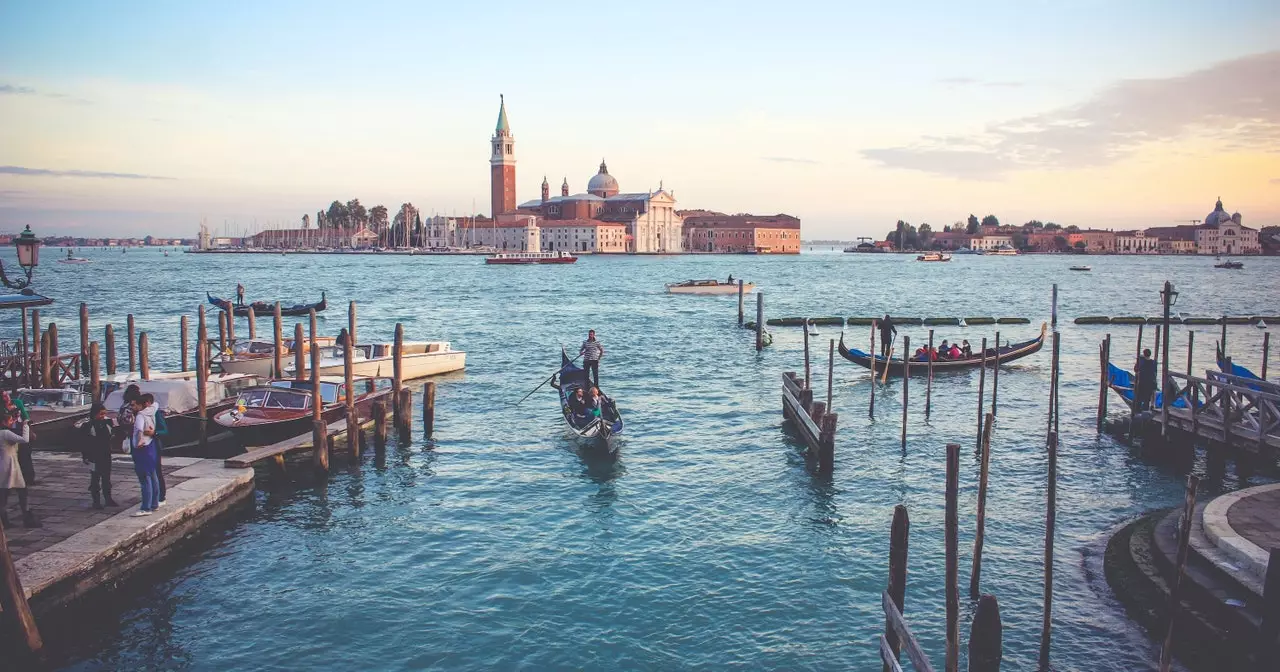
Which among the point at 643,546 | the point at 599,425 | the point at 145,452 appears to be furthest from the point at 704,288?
the point at 145,452

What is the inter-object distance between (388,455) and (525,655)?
23.2 feet

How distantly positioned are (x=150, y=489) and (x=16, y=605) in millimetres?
2501

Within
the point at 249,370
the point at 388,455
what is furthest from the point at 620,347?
the point at 388,455

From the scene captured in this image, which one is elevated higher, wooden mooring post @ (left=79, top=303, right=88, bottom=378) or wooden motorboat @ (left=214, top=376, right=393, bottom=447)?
wooden mooring post @ (left=79, top=303, right=88, bottom=378)

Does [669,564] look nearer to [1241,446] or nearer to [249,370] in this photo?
[1241,446]

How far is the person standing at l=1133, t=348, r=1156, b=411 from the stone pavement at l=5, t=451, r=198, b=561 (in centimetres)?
1366

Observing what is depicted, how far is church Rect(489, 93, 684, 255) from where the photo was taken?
134 meters

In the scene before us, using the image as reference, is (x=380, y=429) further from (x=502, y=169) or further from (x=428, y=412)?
(x=502, y=169)

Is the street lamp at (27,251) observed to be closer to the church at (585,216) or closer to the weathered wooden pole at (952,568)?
the weathered wooden pole at (952,568)

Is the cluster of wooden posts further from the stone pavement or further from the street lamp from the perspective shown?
the street lamp

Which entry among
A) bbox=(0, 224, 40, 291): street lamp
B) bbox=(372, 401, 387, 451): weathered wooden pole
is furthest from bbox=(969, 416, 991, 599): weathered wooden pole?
bbox=(0, 224, 40, 291): street lamp

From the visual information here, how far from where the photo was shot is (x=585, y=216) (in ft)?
459

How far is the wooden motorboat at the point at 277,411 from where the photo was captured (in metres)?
13.3

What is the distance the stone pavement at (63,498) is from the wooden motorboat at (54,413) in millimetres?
1274
